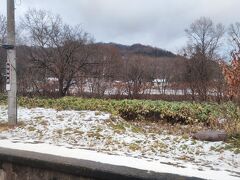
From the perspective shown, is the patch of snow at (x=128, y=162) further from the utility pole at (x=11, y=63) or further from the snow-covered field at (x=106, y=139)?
the utility pole at (x=11, y=63)

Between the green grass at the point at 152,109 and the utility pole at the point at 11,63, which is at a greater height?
the utility pole at the point at 11,63

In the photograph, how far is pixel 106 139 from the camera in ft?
37.1

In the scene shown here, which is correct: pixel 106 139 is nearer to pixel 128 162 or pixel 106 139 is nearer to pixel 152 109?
pixel 152 109

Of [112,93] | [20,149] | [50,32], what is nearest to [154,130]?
[20,149]

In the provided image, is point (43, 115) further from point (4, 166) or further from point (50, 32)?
point (50, 32)

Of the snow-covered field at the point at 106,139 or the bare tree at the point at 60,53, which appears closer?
the snow-covered field at the point at 106,139

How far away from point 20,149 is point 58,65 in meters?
23.9

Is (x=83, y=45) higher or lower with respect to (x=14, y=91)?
higher

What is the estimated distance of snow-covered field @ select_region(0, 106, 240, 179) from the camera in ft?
29.5

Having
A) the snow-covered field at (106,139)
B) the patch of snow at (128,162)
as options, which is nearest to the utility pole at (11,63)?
the snow-covered field at (106,139)

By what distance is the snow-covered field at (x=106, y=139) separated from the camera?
354 inches

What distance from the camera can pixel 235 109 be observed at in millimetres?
12586

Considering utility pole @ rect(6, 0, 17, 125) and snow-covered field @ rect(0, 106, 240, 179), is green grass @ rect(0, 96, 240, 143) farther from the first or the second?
utility pole @ rect(6, 0, 17, 125)

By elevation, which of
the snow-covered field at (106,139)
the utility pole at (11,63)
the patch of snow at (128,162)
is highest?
the utility pole at (11,63)
